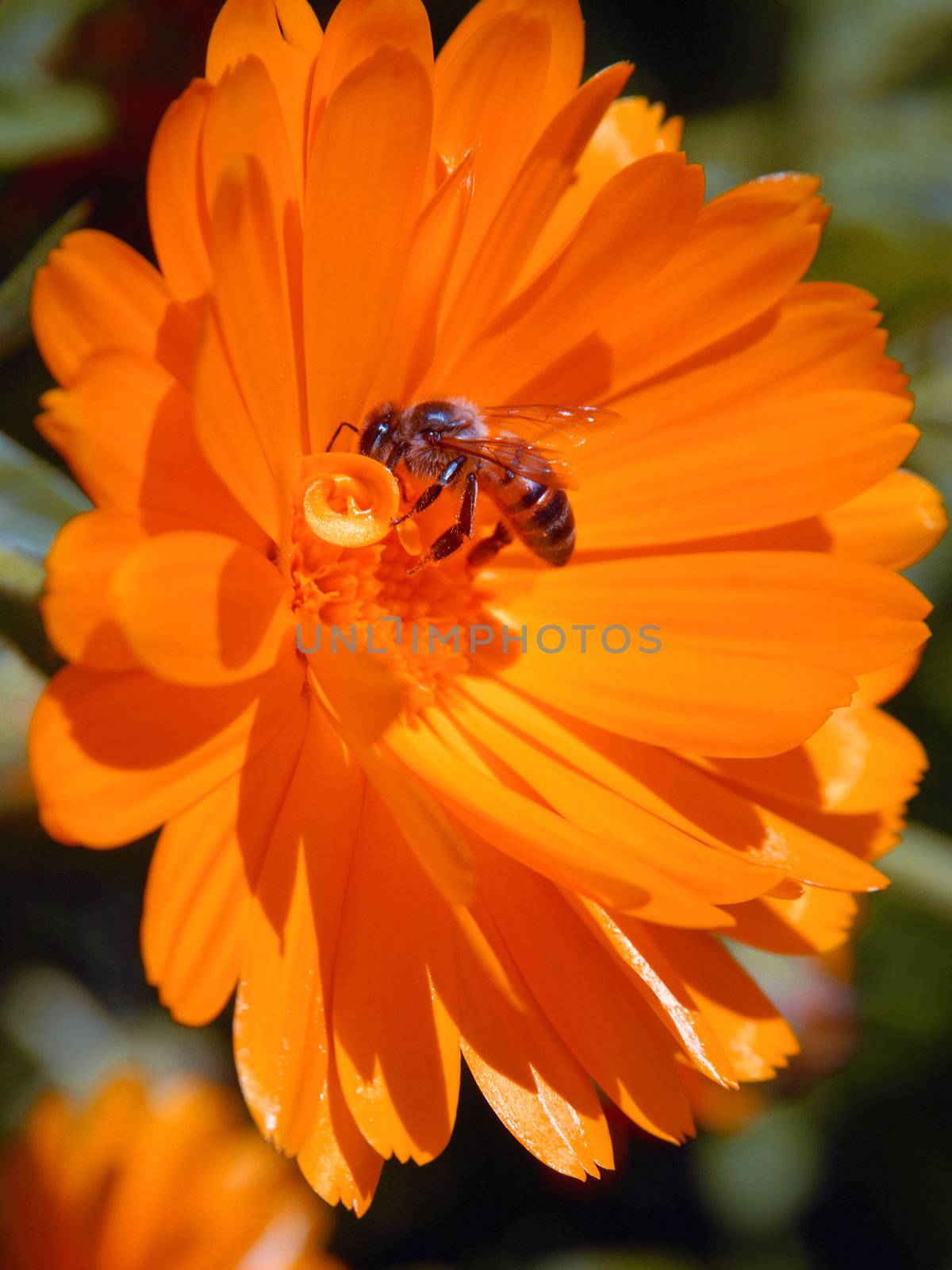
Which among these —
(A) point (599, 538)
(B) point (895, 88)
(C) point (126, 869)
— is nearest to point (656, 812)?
(A) point (599, 538)

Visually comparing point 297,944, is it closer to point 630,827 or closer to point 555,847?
point 555,847

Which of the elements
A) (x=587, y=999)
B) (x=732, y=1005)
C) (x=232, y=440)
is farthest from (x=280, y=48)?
(x=732, y=1005)

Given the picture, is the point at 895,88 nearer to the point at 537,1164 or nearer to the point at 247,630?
the point at 247,630

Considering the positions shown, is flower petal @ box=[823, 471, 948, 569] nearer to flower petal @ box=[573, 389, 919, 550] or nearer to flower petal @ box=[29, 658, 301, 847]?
flower petal @ box=[573, 389, 919, 550]

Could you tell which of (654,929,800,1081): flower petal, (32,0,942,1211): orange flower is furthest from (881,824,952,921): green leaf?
(654,929,800,1081): flower petal

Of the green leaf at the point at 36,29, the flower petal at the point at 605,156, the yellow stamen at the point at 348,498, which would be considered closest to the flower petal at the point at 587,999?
the yellow stamen at the point at 348,498

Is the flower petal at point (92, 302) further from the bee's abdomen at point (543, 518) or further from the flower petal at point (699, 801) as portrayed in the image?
the flower petal at point (699, 801)
